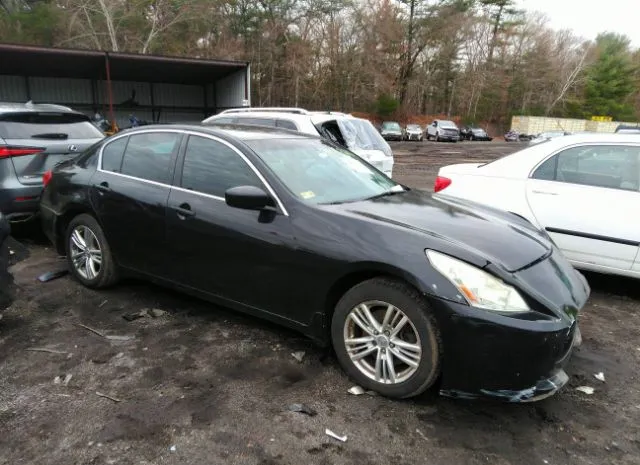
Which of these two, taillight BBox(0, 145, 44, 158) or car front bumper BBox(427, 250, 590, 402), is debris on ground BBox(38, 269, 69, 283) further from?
car front bumper BBox(427, 250, 590, 402)

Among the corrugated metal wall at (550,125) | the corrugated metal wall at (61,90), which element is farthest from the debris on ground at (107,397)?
the corrugated metal wall at (550,125)

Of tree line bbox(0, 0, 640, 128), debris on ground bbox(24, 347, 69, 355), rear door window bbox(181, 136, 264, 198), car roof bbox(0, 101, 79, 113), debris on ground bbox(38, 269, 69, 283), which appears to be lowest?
debris on ground bbox(24, 347, 69, 355)

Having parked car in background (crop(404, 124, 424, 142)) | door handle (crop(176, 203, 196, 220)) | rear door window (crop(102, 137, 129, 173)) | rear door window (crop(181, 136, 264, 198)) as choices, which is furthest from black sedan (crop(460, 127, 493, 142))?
door handle (crop(176, 203, 196, 220))

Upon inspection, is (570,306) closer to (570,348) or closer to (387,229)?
(570,348)

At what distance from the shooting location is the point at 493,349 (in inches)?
99.7

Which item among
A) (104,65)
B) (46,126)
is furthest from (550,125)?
(46,126)

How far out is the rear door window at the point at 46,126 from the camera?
5.65 m

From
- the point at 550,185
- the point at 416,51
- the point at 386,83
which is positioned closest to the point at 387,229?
the point at 550,185

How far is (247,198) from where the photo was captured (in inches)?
125

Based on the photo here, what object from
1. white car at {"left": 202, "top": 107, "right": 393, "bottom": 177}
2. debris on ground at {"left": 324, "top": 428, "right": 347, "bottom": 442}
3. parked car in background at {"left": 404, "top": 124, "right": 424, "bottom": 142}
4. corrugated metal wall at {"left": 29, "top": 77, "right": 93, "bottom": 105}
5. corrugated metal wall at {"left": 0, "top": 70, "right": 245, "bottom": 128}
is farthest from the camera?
parked car in background at {"left": 404, "top": 124, "right": 424, "bottom": 142}

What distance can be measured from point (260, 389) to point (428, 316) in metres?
1.10

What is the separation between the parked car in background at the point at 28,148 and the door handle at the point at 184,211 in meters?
2.88

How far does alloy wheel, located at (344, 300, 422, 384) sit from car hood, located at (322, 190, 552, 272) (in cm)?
Result: 46

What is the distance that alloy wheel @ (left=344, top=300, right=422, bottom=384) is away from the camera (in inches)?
110
